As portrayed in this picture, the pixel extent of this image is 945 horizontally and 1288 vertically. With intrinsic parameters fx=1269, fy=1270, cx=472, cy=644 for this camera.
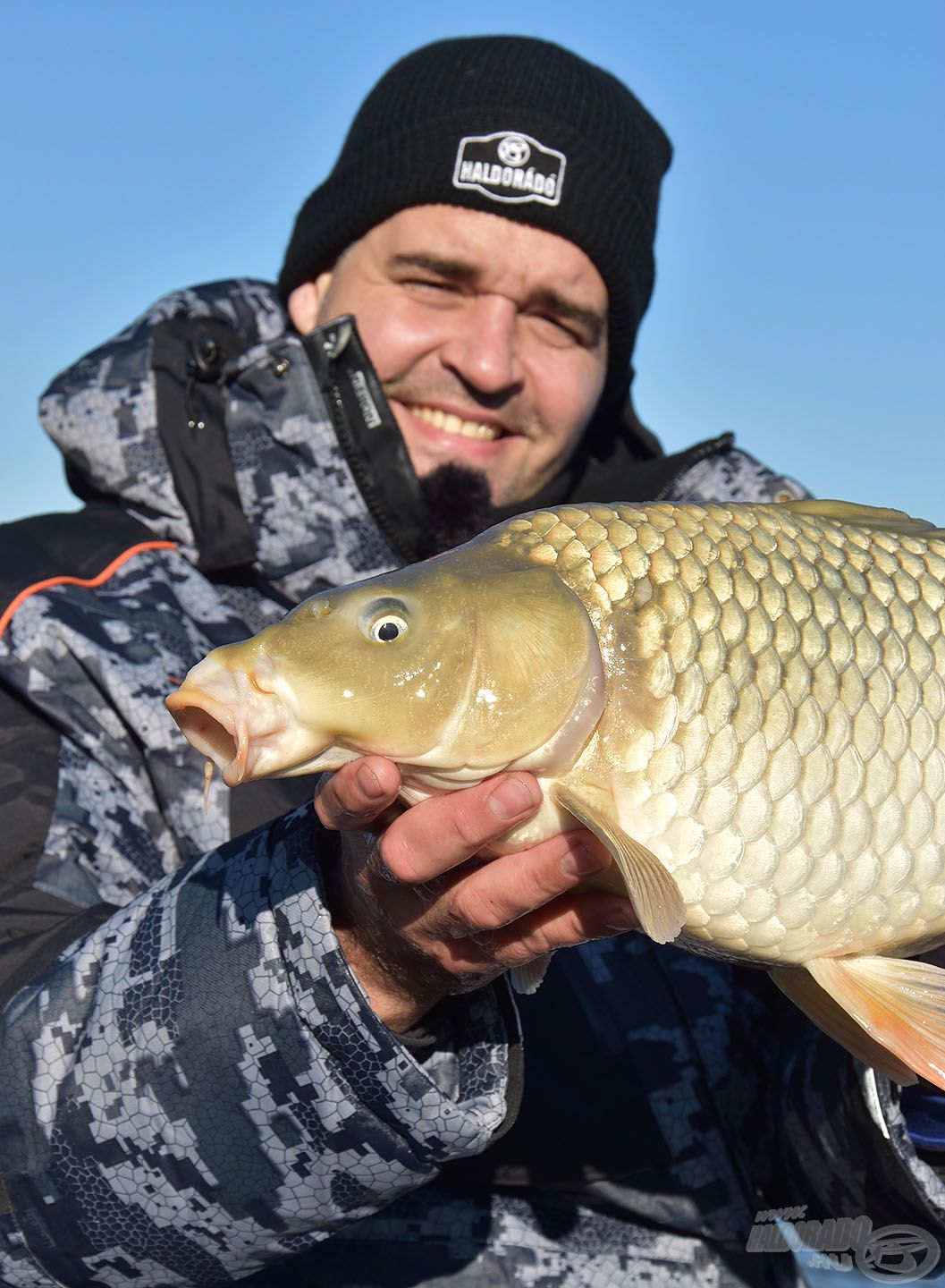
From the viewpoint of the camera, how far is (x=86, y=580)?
209cm

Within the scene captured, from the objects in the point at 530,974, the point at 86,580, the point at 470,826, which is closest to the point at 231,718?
the point at 470,826

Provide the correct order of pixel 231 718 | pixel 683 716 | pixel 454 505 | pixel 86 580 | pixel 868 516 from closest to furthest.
Result: pixel 231 718 → pixel 683 716 → pixel 868 516 → pixel 86 580 → pixel 454 505

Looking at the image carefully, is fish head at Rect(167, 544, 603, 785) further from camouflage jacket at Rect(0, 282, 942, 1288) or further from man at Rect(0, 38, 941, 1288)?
camouflage jacket at Rect(0, 282, 942, 1288)

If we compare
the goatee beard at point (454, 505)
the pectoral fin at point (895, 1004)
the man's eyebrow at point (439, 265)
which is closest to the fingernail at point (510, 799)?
the pectoral fin at point (895, 1004)

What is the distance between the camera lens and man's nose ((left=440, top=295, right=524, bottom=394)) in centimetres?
263

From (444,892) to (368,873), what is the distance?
95 mm

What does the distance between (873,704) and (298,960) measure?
66 cm

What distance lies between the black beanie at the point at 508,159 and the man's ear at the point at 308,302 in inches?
0.9

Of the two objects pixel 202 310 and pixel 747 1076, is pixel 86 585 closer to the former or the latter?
pixel 202 310

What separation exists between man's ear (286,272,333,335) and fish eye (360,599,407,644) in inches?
70.5

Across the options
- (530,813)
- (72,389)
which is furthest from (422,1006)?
(72,389)

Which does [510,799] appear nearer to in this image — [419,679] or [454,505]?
[419,679]

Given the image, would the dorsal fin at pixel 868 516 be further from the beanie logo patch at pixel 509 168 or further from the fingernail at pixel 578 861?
the beanie logo patch at pixel 509 168

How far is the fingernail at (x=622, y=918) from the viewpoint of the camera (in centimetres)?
124
